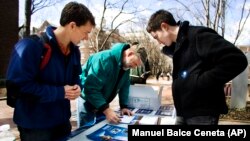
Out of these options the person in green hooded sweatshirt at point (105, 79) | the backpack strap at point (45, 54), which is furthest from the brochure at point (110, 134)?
the backpack strap at point (45, 54)

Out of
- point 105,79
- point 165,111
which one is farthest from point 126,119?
point 165,111

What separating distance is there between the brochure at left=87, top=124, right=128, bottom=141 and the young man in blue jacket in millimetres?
249

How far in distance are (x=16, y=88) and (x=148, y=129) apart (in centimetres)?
80

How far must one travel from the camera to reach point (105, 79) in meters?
2.43

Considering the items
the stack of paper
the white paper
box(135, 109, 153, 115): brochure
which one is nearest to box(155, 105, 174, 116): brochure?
box(135, 109, 153, 115): brochure

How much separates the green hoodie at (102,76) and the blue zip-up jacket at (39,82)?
31cm

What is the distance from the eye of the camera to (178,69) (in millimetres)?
2021

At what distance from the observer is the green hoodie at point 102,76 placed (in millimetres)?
2381

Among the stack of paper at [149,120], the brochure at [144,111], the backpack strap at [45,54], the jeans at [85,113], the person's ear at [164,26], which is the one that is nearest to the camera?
the backpack strap at [45,54]

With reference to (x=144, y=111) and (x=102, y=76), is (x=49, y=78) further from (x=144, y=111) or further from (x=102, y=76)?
(x=144, y=111)

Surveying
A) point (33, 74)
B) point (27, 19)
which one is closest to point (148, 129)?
point (33, 74)

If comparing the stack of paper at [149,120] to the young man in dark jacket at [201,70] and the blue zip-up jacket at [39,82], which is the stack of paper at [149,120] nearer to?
the young man in dark jacket at [201,70]

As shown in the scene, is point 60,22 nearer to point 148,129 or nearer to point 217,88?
point 148,129

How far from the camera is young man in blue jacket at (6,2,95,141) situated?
1.76m
